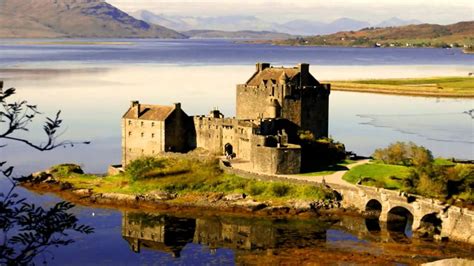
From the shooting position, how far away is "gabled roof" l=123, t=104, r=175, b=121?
60.5 m

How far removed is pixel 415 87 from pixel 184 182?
8546cm

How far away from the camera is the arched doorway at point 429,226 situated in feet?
148

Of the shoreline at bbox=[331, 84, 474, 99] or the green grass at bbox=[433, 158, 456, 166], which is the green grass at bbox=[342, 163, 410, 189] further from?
the shoreline at bbox=[331, 84, 474, 99]

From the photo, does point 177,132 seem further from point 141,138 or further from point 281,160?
point 281,160

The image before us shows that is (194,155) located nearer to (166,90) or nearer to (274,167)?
(274,167)

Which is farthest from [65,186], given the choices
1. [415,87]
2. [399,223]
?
[415,87]

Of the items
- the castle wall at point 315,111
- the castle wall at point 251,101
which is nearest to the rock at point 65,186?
the castle wall at point 251,101

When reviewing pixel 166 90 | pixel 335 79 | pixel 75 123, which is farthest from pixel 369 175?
pixel 335 79

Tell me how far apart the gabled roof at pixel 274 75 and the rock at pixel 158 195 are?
13817 mm

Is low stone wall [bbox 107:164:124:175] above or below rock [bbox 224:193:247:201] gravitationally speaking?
above

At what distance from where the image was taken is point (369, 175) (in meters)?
53.6

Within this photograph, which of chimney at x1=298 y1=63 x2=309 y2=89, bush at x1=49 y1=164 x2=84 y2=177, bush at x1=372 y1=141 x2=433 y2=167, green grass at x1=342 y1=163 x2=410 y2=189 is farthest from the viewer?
chimney at x1=298 y1=63 x2=309 y2=89

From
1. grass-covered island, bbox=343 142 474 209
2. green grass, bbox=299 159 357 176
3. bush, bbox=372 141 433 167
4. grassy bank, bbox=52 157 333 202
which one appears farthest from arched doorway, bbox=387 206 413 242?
green grass, bbox=299 159 357 176

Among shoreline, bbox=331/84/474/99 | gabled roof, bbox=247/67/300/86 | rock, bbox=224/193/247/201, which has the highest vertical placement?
gabled roof, bbox=247/67/300/86
